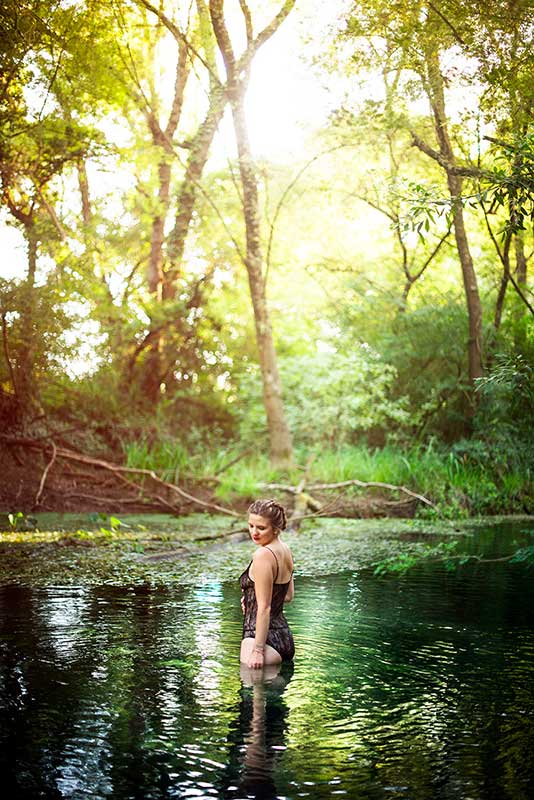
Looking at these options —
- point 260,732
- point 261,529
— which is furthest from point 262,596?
point 260,732

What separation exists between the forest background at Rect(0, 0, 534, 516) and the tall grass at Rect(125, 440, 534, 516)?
0.04 m

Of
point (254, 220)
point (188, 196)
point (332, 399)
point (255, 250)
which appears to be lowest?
point (332, 399)

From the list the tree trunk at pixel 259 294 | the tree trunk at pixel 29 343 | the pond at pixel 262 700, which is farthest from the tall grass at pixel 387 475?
the pond at pixel 262 700

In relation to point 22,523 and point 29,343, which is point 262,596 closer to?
point 22,523

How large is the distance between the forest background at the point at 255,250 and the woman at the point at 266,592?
368cm

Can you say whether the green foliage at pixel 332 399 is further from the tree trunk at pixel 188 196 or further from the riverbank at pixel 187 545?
the riverbank at pixel 187 545

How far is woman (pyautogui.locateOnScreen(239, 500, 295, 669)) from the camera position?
4.85m

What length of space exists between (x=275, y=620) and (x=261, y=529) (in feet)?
1.83

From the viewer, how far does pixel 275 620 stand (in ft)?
16.6

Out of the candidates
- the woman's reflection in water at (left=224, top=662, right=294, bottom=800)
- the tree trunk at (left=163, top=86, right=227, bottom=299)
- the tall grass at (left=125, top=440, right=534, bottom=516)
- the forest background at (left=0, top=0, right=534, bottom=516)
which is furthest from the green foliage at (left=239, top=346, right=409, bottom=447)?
the woman's reflection in water at (left=224, top=662, right=294, bottom=800)

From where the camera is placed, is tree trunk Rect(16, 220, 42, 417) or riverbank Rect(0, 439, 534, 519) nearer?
tree trunk Rect(16, 220, 42, 417)

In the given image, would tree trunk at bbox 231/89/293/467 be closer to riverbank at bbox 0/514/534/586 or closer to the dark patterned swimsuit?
riverbank at bbox 0/514/534/586

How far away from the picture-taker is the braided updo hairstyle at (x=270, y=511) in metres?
4.95

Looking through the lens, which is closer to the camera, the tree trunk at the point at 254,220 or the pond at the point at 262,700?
the pond at the point at 262,700
